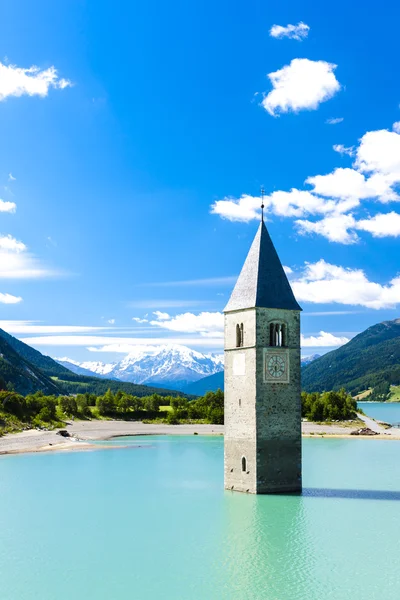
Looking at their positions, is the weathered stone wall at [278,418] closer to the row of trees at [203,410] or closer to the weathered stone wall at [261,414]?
the weathered stone wall at [261,414]

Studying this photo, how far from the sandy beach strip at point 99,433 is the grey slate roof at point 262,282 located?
145 feet

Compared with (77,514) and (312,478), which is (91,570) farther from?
(312,478)

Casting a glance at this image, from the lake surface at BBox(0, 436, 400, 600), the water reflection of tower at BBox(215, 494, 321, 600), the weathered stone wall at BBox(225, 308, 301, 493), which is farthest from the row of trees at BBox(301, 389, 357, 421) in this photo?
the water reflection of tower at BBox(215, 494, 321, 600)

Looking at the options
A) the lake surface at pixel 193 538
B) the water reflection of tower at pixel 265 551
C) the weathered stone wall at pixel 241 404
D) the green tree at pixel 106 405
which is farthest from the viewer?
the green tree at pixel 106 405

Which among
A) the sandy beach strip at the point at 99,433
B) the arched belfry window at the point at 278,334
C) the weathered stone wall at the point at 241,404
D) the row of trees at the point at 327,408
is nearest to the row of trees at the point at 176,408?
the row of trees at the point at 327,408

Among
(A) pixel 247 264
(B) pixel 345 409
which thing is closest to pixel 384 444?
(B) pixel 345 409

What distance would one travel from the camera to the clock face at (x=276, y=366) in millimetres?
43031

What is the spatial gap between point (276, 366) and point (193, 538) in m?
13.1

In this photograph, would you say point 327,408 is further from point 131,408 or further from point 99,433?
point 99,433

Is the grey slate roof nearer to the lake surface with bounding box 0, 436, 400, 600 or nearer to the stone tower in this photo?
the stone tower

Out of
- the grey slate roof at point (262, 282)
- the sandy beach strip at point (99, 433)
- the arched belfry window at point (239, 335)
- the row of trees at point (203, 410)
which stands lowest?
the sandy beach strip at point (99, 433)

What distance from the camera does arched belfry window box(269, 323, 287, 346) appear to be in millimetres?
43750

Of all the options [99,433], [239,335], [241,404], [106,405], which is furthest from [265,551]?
[106,405]

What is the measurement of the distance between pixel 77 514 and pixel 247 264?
20.1 m
